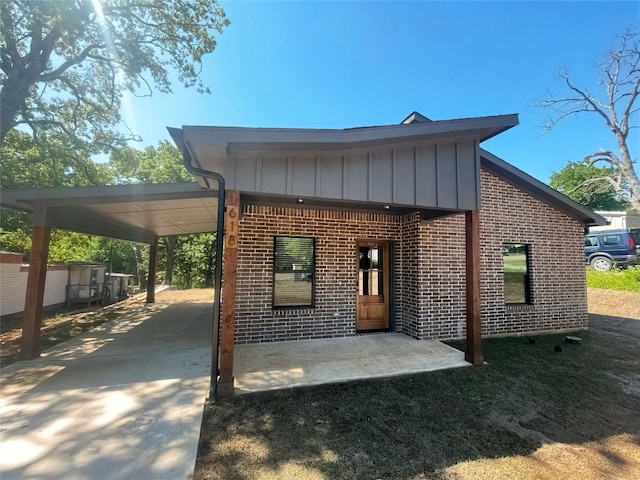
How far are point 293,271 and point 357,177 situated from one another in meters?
2.75

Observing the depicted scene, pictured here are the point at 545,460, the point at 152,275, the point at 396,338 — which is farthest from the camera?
the point at 152,275

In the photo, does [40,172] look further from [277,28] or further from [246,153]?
[246,153]

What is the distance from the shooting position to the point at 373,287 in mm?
6828

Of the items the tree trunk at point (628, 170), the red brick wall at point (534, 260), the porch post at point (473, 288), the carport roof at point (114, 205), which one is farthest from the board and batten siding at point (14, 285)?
the tree trunk at point (628, 170)

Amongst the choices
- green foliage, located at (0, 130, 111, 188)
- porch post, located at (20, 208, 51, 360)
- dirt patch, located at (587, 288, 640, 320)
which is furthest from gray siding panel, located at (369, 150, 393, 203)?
green foliage, located at (0, 130, 111, 188)

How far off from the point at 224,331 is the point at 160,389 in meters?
1.22

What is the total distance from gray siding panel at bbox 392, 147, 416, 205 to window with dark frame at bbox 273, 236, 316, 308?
247cm

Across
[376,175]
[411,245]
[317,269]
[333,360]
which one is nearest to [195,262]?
[317,269]

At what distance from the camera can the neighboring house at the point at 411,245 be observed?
4.40 metres

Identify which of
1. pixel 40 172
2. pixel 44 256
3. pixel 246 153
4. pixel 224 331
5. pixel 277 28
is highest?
pixel 277 28

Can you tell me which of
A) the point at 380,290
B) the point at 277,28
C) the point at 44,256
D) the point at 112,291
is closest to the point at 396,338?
the point at 380,290

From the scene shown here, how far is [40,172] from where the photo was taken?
10266mm

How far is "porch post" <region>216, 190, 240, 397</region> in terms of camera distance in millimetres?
3602

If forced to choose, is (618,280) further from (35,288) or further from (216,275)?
(35,288)
